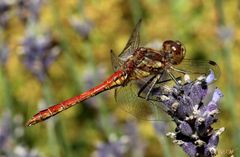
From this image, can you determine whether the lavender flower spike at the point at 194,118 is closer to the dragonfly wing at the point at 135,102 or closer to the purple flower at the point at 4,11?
the dragonfly wing at the point at 135,102

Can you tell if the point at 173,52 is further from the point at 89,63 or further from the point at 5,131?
the point at 89,63

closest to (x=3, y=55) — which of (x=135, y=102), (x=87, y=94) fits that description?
(x=87, y=94)

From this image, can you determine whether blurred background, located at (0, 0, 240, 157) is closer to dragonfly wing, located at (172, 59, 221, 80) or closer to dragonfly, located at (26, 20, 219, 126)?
dragonfly, located at (26, 20, 219, 126)

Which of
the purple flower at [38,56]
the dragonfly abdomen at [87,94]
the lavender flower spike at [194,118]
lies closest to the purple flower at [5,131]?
the purple flower at [38,56]

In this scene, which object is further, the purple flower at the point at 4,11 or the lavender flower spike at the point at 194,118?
the purple flower at the point at 4,11

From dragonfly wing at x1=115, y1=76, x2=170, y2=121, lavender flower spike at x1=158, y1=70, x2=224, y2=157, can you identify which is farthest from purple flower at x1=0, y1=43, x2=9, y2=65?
lavender flower spike at x1=158, y1=70, x2=224, y2=157

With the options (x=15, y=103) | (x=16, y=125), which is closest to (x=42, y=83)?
(x=16, y=125)
